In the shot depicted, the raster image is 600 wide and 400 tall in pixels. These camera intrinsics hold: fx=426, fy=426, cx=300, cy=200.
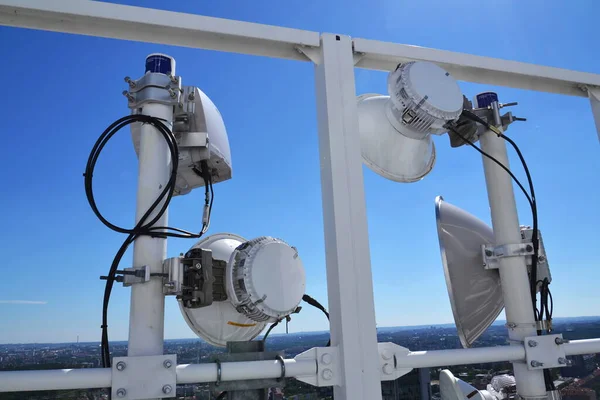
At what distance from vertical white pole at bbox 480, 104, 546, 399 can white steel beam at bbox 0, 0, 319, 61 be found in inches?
42.6

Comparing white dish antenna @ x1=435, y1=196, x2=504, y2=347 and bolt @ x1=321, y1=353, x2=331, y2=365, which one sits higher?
white dish antenna @ x1=435, y1=196, x2=504, y2=347

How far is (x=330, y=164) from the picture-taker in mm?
1543

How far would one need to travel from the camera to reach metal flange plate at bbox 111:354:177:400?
50.9 inches

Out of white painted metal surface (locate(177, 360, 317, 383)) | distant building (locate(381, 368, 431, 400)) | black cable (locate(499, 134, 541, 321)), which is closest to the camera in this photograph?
white painted metal surface (locate(177, 360, 317, 383))

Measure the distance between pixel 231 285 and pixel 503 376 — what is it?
1.74m

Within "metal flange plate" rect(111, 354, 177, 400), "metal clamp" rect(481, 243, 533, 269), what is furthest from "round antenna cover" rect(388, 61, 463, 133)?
"metal flange plate" rect(111, 354, 177, 400)

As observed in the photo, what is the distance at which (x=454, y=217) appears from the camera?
218cm

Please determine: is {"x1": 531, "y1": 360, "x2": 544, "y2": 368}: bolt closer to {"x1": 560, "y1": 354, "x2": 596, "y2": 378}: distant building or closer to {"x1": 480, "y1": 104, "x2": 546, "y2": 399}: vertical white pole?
{"x1": 480, "y1": 104, "x2": 546, "y2": 399}: vertical white pole

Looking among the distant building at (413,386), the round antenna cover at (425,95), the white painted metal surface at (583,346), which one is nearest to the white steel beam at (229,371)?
the white painted metal surface at (583,346)

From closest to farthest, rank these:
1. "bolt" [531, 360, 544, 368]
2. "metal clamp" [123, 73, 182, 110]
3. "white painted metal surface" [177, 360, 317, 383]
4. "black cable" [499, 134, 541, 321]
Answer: "white painted metal surface" [177, 360, 317, 383]
"metal clamp" [123, 73, 182, 110]
"bolt" [531, 360, 544, 368]
"black cable" [499, 134, 541, 321]

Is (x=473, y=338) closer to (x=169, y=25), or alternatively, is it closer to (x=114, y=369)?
(x=114, y=369)

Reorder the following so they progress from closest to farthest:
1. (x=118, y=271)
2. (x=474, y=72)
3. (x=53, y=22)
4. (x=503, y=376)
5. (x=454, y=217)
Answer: (x=118, y=271) < (x=53, y=22) < (x=474, y=72) < (x=454, y=217) < (x=503, y=376)

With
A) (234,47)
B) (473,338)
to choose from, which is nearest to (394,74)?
(234,47)

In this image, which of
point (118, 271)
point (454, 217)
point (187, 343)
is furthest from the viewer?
point (454, 217)
